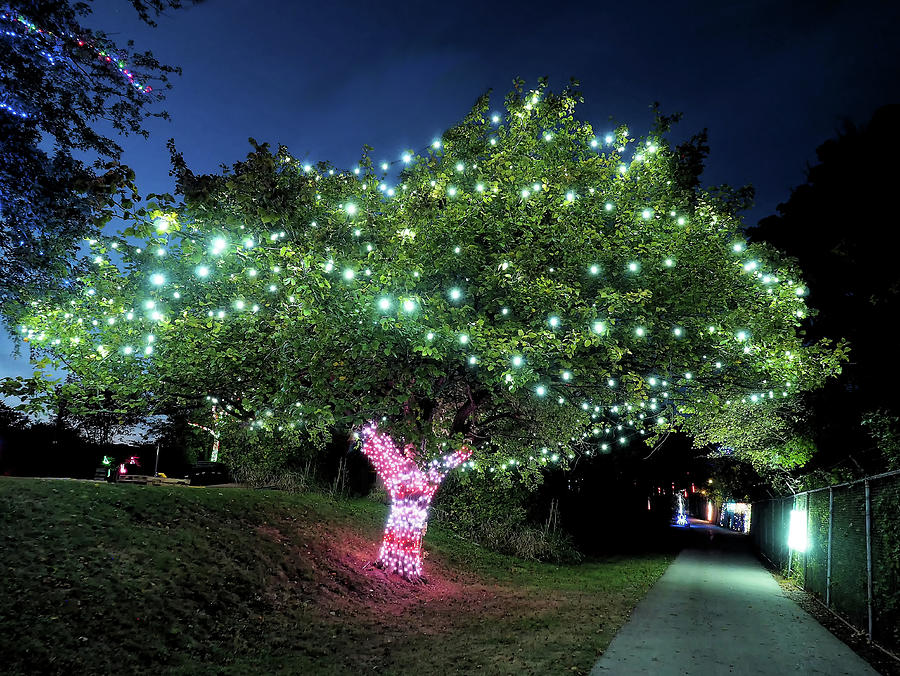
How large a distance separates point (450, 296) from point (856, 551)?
7.33 m

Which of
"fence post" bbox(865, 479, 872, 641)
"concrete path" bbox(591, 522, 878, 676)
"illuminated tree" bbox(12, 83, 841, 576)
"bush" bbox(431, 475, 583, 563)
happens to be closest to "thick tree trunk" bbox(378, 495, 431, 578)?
"illuminated tree" bbox(12, 83, 841, 576)

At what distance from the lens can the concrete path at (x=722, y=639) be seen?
578cm

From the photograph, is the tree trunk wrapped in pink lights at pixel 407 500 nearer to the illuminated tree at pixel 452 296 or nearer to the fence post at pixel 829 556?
the illuminated tree at pixel 452 296

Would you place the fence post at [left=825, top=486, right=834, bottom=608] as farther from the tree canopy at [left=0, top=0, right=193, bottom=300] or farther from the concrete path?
the tree canopy at [left=0, top=0, right=193, bottom=300]

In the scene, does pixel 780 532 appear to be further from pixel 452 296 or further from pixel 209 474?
pixel 209 474

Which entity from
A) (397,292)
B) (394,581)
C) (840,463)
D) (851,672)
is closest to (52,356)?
(397,292)

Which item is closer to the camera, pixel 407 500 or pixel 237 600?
pixel 237 600

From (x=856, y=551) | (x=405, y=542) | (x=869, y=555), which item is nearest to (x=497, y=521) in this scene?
(x=405, y=542)

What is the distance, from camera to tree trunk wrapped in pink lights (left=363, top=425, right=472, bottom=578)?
34.7 ft

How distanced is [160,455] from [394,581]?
69.7ft

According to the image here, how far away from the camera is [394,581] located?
10461 millimetres

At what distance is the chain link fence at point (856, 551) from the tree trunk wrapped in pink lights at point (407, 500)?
6231mm

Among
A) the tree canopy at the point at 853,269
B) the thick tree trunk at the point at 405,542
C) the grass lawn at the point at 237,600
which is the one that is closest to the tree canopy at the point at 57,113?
the grass lawn at the point at 237,600

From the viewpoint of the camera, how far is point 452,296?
8047 millimetres
